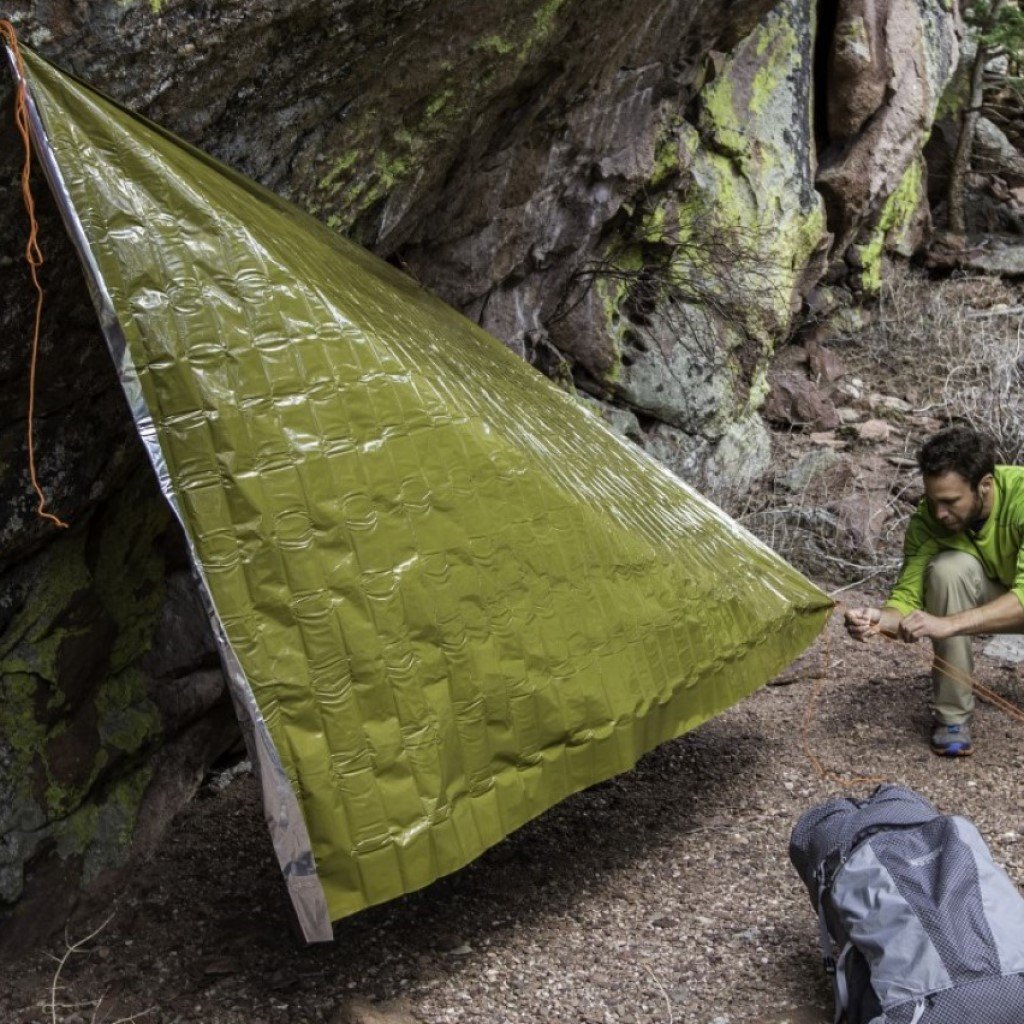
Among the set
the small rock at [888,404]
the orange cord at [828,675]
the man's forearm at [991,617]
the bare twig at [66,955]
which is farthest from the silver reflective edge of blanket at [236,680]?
the small rock at [888,404]

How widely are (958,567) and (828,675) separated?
2.86ft

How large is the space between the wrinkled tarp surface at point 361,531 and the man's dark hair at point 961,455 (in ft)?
3.21

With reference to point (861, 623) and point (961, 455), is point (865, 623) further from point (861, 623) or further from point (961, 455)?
point (961, 455)

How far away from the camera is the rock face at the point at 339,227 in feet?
7.77

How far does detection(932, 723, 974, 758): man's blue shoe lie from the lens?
3270mm

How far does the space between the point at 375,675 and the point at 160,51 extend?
48.0 inches

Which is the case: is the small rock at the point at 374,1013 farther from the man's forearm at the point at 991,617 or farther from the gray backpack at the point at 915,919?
the man's forearm at the point at 991,617

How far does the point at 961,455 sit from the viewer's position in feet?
10.2

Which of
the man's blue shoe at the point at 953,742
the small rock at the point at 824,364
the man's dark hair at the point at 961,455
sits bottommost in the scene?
the small rock at the point at 824,364

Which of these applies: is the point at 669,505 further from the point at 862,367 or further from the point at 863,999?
the point at 862,367

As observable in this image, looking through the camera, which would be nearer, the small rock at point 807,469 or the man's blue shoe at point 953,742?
the man's blue shoe at point 953,742

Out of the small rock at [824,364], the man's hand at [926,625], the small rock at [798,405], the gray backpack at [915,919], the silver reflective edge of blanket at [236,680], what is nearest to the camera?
the gray backpack at [915,919]

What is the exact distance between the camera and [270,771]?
2.02m

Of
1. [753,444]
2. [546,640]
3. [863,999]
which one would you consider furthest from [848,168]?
[863,999]
